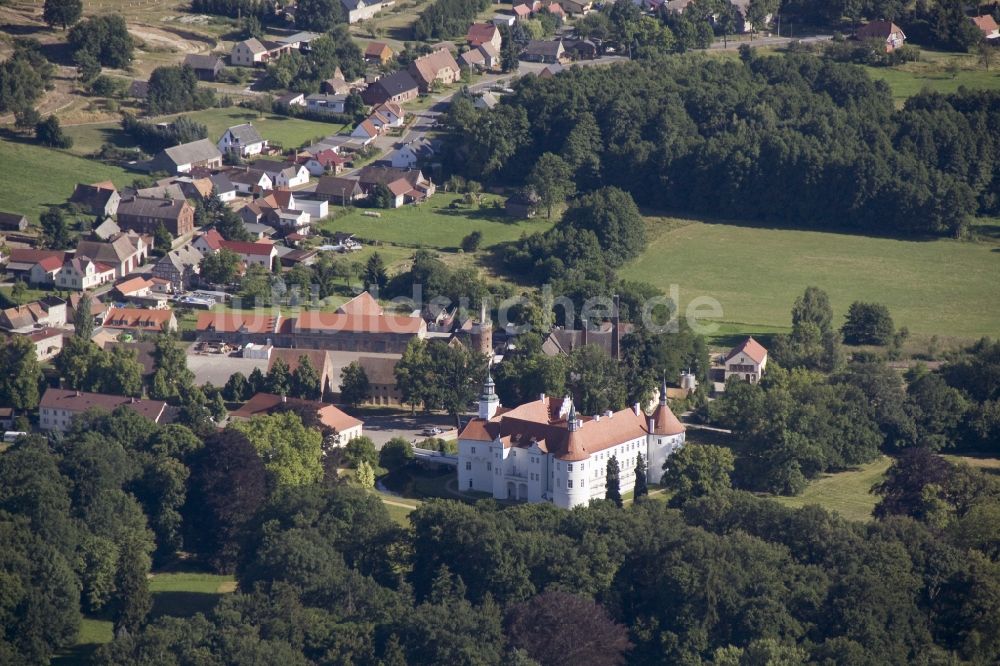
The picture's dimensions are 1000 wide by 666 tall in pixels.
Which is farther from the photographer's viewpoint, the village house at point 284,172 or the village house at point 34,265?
the village house at point 284,172

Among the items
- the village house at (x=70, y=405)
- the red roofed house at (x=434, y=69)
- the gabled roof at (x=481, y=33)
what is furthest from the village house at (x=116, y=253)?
the gabled roof at (x=481, y=33)

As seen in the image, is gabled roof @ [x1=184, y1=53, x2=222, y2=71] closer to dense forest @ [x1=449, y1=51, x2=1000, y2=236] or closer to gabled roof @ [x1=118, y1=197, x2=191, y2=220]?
dense forest @ [x1=449, y1=51, x2=1000, y2=236]

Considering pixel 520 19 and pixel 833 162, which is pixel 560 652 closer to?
pixel 833 162

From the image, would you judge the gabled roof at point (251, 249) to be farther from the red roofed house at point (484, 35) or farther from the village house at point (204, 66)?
the red roofed house at point (484, 35)

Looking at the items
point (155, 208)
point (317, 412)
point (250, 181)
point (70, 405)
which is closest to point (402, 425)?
point (317, 412)

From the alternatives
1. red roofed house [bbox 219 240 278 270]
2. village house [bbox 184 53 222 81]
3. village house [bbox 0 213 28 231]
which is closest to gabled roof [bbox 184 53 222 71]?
village house [bbox 184 53 222 81]

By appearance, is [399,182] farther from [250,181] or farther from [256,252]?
[256,252]

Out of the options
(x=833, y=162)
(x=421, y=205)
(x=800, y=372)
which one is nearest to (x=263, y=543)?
(x=800, y=372)
